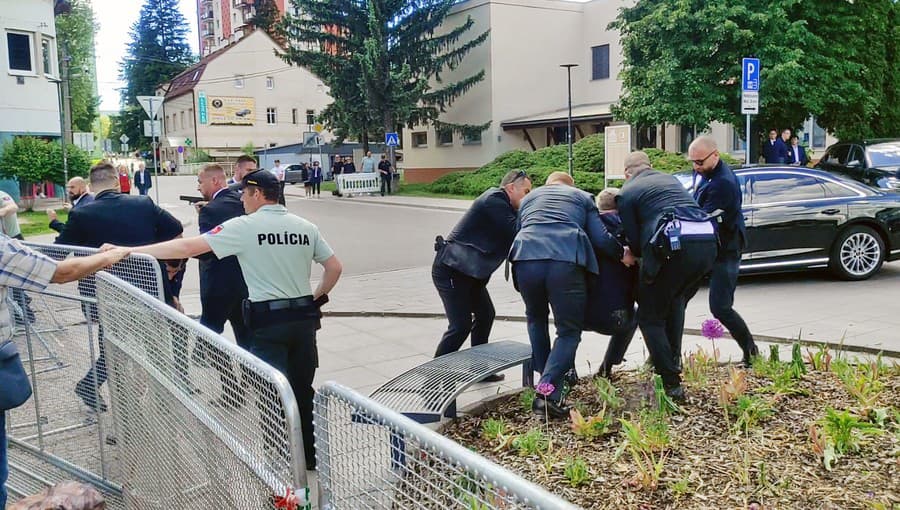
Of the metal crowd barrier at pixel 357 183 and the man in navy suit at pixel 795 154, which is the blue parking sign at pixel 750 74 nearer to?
the man in navy suit at pixel 795 154

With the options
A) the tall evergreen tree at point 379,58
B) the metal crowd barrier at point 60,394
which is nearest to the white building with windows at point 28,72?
the tall evergreen tree at point 379,58

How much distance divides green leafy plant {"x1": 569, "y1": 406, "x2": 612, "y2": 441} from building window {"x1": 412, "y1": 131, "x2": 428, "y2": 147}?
38.6m

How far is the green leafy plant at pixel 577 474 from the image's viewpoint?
379cm

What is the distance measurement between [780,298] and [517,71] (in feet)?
96.9

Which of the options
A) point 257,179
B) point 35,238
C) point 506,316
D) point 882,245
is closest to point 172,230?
point 257,179

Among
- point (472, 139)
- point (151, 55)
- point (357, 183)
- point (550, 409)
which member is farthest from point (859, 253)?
point (151, 55)

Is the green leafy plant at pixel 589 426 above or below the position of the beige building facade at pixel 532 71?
below

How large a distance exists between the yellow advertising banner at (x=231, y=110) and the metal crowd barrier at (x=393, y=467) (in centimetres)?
7042

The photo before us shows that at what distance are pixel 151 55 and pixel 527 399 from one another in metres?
94.0

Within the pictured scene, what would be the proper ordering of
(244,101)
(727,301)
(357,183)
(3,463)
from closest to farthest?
(3,463) < (727,301) < (357,183) < (244,101)

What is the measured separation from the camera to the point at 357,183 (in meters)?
33.7

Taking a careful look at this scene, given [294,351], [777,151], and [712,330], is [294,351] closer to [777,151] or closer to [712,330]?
[712,330]

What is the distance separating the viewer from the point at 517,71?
37.5 metres

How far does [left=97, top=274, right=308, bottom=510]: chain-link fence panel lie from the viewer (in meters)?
2.33
